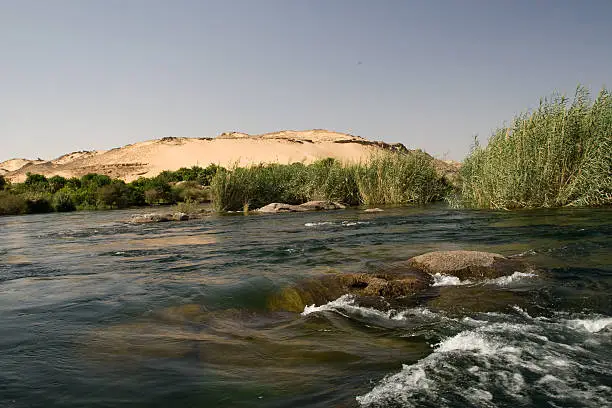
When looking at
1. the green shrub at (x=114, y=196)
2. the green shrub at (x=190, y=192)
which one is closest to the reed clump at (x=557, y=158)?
the green shrub at (x=190, y=192)

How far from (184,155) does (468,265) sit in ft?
253

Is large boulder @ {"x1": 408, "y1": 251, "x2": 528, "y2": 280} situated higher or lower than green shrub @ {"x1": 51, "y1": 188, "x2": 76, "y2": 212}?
lower

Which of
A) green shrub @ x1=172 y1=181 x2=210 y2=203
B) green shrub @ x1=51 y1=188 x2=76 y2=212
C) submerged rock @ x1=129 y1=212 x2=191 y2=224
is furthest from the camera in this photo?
green shrub @ x1=172 y1=181 x2=210 y2=203

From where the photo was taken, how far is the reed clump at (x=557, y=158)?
14.8 m

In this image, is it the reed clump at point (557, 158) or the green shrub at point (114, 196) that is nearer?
the reed clump at point (557, 158)

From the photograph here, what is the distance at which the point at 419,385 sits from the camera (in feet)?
10.8

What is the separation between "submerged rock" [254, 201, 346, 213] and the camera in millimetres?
22891

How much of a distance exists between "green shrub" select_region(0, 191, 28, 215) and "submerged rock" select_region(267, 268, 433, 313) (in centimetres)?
3025

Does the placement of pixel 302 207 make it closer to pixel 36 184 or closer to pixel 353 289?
pixel 353 289

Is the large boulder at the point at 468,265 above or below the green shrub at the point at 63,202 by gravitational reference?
below

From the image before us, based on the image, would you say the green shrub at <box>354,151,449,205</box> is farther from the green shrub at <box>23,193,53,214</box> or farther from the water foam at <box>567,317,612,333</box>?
the green shrub at <box>23,193,53,214</box>

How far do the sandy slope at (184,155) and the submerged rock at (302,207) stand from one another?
4530 centimetres

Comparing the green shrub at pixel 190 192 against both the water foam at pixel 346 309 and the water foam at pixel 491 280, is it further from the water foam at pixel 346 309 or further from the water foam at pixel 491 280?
the water foam at pixel 346 309

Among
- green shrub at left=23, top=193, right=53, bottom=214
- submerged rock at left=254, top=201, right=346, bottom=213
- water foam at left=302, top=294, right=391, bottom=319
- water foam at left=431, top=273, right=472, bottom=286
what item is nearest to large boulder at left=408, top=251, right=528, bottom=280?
water foam at left=431, top=273, right=472, bottom=286
